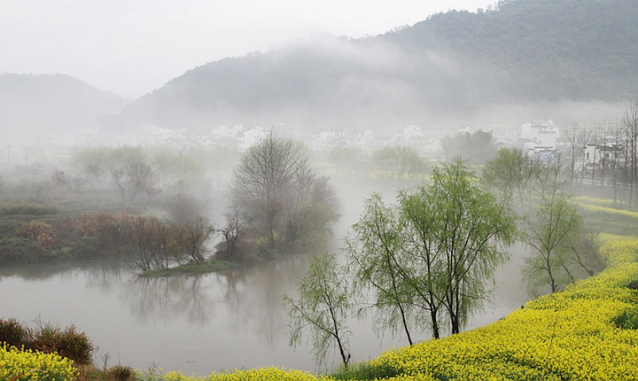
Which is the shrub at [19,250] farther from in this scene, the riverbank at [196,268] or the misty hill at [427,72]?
the misty hill at [427,72]

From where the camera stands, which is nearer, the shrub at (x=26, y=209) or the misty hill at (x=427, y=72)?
the shrub at (x=26, y=209)

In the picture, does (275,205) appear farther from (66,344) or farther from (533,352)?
(533,352)

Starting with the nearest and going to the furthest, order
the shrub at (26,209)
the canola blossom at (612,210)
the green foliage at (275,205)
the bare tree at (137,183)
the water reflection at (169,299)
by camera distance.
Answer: the water reflection at (169,299)
the canola blossom at (612,210)
the green foliage at (275,205)
the shrub at (26,209)
the bare tree at (137,183)

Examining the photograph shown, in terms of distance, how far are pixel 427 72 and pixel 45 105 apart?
124 meters

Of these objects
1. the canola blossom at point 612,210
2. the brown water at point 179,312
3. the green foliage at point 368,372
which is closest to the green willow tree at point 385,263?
the brown water at point 179,312

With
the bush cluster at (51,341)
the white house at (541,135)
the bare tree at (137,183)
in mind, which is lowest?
the bush cluster at (51,341)

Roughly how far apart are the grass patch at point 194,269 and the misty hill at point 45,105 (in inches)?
4898

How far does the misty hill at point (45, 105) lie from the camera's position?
478 feet

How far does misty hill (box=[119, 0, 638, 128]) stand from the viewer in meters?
98.5

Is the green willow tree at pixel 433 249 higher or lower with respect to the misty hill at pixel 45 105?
lower

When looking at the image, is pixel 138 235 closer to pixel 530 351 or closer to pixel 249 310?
pixel 249 310

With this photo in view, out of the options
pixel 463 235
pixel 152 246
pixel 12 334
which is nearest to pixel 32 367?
pixel 12 334

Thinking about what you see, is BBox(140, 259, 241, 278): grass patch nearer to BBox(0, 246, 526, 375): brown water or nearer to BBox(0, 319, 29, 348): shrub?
BBox(0, 246, 526, 375): brown water

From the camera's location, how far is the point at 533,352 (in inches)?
401
